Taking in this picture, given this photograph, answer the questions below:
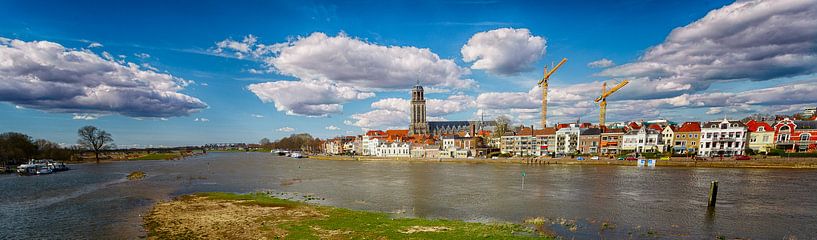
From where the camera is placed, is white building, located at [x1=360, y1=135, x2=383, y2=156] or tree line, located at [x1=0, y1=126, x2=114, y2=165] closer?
tree line, located at [x1=0, y1=126, x2=114, y2=165]

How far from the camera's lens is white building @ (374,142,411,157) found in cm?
14362

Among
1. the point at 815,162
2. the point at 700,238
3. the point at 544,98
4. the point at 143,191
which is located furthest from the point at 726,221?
the point at 544,98

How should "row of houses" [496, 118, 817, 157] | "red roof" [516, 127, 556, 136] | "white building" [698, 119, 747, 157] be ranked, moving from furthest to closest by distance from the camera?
"red roof" [516, 127, 556, 136] < "white building" [698, 119, 747, 157] < "row of houses" [496, 118, 817, 157]

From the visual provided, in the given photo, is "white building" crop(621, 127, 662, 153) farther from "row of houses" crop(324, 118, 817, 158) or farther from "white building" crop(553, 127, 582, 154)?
"white building" crop(553, 127, 582, 154)

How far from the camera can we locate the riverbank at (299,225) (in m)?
19.3

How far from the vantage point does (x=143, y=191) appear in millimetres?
43031

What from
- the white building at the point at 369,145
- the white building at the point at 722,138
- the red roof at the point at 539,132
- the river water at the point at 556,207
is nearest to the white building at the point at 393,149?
the white building at the point at 369,145

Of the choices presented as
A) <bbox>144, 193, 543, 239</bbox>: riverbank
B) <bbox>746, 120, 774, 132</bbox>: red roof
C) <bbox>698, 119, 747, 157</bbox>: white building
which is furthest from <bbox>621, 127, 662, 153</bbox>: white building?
<bbox>144, 193, 543, 239</bbox>: riverbank

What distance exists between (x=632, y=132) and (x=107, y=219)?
4419 inches

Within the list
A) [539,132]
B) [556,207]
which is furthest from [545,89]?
[556,207]

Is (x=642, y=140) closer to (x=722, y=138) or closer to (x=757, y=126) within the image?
(x=722, y=138)

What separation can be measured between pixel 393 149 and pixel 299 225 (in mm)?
125375

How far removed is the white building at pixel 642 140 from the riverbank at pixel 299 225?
300 feet

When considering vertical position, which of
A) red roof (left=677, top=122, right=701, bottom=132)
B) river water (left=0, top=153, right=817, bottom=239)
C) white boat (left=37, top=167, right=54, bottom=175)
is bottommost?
white boat (left=37, top=167, right=54, bottom=175)
